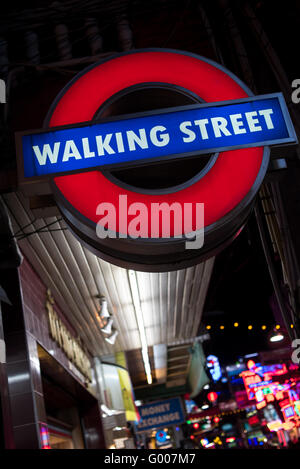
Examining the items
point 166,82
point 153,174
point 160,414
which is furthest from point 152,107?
point 160,414

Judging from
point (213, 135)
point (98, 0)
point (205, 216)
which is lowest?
point (205, 216)

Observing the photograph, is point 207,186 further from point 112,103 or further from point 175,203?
point 112,103

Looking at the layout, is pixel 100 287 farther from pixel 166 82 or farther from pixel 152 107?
pixel 166 82

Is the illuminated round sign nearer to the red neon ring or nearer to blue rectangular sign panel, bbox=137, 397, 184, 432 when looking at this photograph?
the red neon ring

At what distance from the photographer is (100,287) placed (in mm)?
8219

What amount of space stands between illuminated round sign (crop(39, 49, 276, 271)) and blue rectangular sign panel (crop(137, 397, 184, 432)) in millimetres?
15573

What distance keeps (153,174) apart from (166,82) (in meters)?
0.60

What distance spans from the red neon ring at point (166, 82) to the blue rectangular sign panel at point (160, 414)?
15.9 metres

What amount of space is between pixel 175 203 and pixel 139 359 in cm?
1349

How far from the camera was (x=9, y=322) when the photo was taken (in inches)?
200

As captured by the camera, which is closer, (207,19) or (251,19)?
(251,19)

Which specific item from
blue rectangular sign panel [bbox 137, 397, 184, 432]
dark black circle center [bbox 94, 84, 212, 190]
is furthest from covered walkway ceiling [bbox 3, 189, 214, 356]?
blue rectangular sign panel [bbox 137, 397, 184, 432]

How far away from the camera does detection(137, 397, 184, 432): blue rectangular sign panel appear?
16.7 meters
